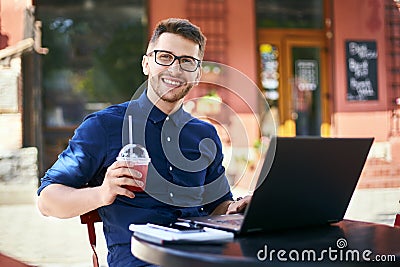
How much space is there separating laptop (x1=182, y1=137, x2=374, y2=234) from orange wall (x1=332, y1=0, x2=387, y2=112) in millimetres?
5479

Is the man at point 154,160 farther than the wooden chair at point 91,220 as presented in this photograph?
No

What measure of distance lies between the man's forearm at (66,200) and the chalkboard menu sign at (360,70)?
563 centimetres

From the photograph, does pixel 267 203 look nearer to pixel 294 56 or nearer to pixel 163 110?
pixel 163 110

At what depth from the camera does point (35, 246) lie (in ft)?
14.9

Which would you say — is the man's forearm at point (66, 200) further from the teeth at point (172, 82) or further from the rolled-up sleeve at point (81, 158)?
the teeth at point (172, 82)

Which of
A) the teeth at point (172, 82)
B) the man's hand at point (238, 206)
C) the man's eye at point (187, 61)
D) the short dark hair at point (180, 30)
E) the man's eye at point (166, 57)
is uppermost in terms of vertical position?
the short dark hair at point (180, 30)

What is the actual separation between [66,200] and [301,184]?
67cm

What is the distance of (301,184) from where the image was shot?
4.72 ft

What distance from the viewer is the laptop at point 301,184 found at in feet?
4.44

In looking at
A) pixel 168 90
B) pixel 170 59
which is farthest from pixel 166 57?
pixel 168 90

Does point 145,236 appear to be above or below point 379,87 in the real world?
below

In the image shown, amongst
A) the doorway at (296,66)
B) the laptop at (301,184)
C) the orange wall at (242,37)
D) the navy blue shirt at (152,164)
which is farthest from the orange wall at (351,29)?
the laptop at (301,184)

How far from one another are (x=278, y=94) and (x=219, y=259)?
6174mm

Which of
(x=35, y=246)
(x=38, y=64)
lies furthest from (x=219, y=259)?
(x=38, y=64)
